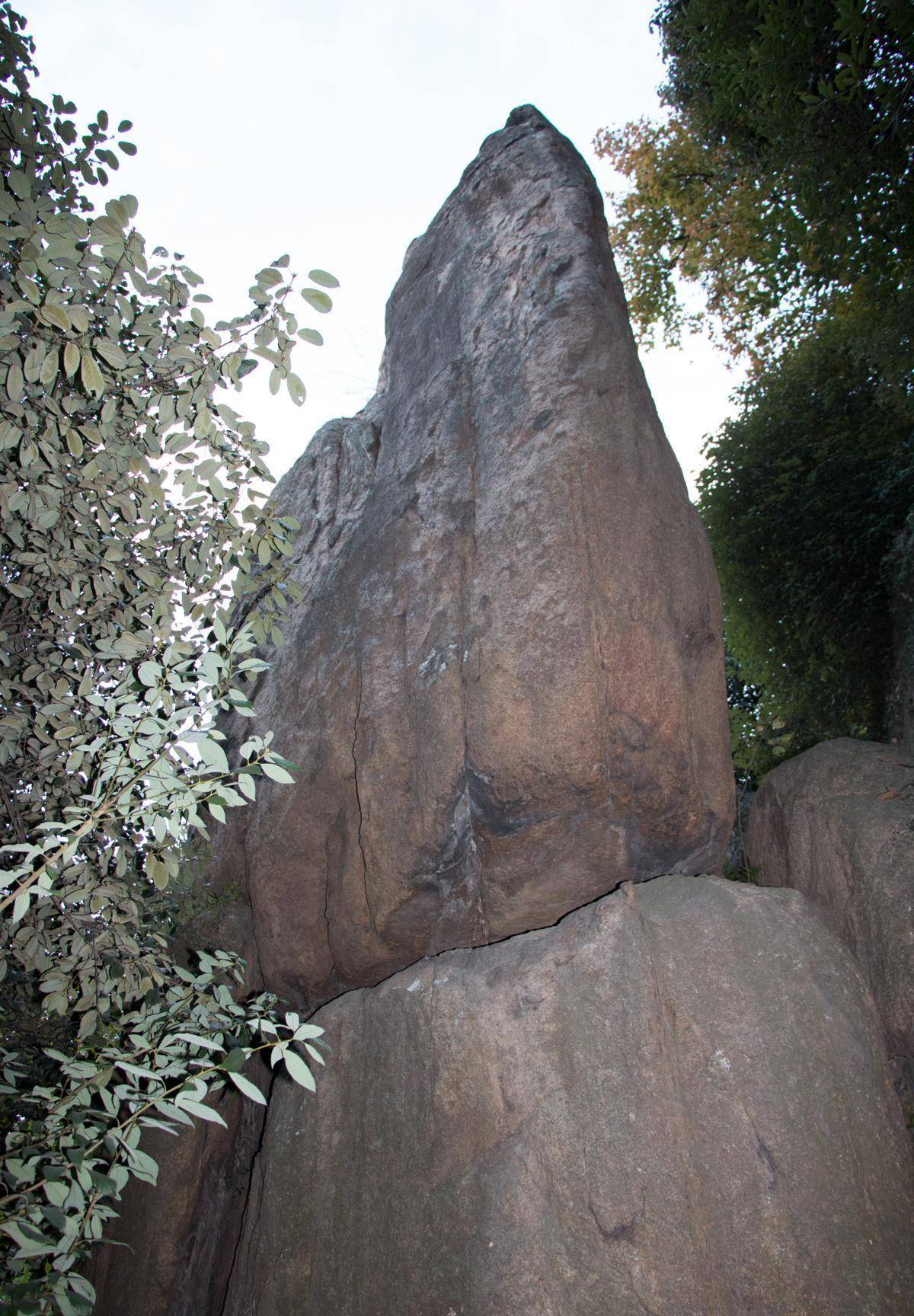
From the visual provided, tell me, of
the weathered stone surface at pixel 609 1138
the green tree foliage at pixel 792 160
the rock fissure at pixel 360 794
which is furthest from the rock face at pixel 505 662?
the green tree foliage at pixel 792 160

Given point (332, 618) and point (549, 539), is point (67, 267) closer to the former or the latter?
point (549, 539)

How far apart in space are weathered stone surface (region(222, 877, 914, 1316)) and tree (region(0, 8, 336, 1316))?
81cm

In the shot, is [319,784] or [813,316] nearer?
[319,784]

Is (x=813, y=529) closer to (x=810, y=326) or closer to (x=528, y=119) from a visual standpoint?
(x=810, y=326)

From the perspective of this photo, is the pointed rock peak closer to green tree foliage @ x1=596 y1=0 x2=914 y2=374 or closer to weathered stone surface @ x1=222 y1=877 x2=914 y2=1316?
green tree foliage @ x1=596 y1=0 x2=914 y2=374

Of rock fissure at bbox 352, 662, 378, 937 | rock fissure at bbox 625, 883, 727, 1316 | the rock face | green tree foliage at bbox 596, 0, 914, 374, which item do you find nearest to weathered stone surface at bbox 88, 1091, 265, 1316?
the rock face

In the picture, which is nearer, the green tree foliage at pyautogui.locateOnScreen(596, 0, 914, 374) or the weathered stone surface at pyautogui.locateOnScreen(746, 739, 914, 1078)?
the weathered stone surface at pyautogui.locateOnScreen(746, 739, 914, 1078)

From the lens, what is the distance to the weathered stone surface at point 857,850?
11.8 ft

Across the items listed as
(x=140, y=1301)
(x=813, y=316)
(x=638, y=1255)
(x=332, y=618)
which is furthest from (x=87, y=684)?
(x=813, y=316)

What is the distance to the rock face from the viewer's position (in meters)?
3.70

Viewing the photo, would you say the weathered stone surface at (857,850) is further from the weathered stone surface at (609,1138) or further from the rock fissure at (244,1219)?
the rock fissure at (244,1219)

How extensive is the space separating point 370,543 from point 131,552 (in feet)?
6.32

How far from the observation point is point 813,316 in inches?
388

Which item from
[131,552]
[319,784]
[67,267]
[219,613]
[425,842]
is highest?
[67,267]
